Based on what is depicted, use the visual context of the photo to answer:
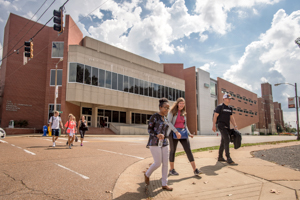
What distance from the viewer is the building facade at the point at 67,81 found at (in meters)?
27.9

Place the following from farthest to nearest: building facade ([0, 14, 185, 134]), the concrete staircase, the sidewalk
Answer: the concrete staircase → building facade ([0, 14, 185, 134]) → the sidewalk

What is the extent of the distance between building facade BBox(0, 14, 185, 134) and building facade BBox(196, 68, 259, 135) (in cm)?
2039

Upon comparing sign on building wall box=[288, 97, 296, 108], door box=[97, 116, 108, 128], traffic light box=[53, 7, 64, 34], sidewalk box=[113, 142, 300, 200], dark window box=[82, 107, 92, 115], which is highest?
traffic light box=[53, 7, 64, 34]

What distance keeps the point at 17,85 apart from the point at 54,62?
244 inches

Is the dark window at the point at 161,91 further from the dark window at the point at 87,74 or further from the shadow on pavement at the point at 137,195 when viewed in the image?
the shadow on pavement at the point at 137,195

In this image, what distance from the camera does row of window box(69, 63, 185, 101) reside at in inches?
1095

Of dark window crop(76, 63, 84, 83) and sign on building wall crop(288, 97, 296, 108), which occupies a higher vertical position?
dark window crop(76, 63, 84, 83)

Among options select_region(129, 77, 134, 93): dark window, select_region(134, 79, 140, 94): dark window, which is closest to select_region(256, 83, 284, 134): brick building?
select_region(134, 79, 140, 94): dark window

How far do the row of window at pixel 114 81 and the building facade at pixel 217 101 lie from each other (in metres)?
11.5

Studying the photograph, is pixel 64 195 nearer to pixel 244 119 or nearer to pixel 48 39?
pixel 48 39

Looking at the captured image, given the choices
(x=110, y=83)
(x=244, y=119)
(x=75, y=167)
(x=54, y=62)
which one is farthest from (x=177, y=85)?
(x=75, y=167)

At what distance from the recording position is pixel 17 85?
97.3 feet

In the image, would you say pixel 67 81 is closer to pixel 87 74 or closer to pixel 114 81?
pixel 87 74

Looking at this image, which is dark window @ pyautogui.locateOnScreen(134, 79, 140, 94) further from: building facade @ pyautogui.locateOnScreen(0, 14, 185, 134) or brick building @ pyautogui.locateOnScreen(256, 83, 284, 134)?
brick building @ pyautogui.locateOnScreen(256, 83, 284, 134)
